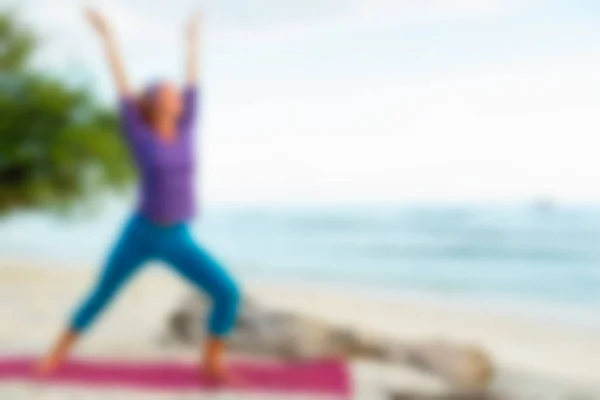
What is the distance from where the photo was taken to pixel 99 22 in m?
1.62

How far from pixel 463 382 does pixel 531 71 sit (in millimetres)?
674

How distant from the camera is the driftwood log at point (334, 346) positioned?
1.78 meters

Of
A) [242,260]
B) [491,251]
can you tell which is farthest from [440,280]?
[242,260]

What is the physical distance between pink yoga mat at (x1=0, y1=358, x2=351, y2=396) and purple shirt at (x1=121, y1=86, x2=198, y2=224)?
276mm

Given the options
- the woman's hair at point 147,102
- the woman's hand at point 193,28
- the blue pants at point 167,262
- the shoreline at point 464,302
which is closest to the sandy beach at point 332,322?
the shoreline at point 464,302

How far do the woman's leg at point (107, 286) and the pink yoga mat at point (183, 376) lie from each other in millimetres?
32

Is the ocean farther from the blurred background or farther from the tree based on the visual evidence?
the tree

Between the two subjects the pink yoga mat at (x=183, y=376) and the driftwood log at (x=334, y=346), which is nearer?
the pink yoga mat at (x=183, y=376)

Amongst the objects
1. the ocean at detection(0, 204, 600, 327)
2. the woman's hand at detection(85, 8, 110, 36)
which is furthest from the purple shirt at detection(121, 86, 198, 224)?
the ocean at detection(0, 204, 600, 327)

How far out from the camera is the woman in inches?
62.0

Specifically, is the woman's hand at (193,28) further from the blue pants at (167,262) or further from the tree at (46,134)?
the tree at (46,134)

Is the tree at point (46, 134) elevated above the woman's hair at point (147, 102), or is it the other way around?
the tree at point (46, 134)

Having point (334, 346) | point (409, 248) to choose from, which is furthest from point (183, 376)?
point (409, 248)

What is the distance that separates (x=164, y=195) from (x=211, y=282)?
0.16 meters
